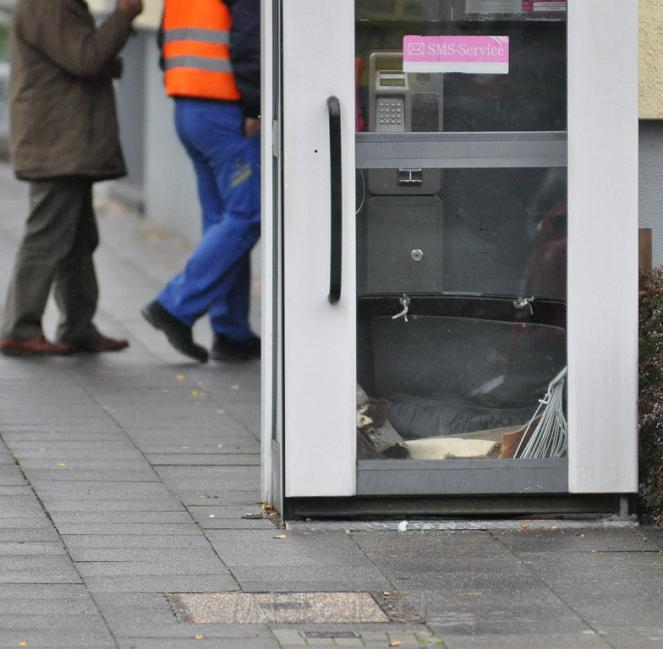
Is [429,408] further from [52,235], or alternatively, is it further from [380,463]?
[52,235]

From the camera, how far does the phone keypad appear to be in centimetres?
584

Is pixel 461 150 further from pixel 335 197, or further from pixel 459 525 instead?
pixel 459 525

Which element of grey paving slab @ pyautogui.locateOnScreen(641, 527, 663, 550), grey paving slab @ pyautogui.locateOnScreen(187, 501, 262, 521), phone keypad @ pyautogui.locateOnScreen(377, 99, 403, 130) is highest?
phone keypad @ pyautogui.locateOnScreen(377, 99, 403, 130)

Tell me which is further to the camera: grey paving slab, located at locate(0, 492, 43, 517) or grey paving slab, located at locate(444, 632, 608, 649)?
grey paving slab, located at locate(0, 492, 43, 517)

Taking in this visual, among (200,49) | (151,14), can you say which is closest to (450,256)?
(200,49)

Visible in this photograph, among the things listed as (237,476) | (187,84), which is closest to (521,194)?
(237,476)

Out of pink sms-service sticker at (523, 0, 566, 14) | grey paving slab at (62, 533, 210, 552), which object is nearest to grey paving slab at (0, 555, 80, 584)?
grey paving slab at (62, 533, 210, 552)

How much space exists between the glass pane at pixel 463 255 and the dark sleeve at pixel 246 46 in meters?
2.98

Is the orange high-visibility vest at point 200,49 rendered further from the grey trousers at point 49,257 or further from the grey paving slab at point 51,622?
the grey paving slab at point 51,622

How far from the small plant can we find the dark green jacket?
3890 mm

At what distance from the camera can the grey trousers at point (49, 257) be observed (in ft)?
30.6

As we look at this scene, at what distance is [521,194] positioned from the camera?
6.00 m

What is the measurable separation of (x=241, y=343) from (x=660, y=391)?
4075 mm

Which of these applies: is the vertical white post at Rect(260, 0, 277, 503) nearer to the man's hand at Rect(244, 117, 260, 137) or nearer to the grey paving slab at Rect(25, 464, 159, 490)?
the grey paving slab at Rect(25, 464, 159, 490)
